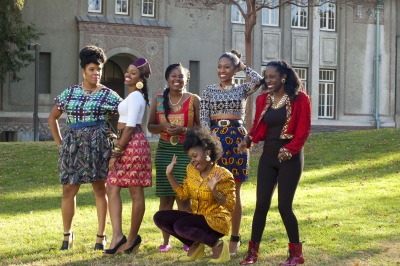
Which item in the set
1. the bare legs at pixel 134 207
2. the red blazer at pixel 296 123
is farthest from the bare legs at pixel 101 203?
the red blazer at pixel 296 123

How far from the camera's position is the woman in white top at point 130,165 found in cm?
909

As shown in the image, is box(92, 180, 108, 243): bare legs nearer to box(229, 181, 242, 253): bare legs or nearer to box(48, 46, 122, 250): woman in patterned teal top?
box(48, 46, 122, 250): woman in patterned teal top

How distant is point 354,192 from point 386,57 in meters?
24.6

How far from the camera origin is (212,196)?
863 cm

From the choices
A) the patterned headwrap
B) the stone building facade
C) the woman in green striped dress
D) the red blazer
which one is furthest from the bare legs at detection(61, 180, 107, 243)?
the stone building facade

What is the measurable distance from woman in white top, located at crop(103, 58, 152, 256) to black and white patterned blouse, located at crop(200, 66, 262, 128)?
67cm

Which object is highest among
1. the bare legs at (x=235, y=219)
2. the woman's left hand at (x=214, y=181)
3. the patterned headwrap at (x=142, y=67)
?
the patterned headwrap at (x=142, y=67)

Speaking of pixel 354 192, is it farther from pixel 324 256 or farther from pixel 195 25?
pixel 195 25

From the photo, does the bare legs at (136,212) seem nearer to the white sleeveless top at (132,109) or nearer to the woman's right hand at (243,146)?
the white sleeveless top at (132,109)

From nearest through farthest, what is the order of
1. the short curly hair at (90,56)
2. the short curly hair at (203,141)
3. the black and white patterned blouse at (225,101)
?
the short curly hair at (203,141) < the black and white patterned blouse at (225,101) < the short curly hair at (90,56)

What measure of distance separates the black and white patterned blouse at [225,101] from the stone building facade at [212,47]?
19369mm

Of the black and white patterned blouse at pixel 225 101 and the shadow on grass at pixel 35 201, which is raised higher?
the black and white patterned blouse at pixel 225 101

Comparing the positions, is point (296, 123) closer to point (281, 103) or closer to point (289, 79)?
point (281, 103)

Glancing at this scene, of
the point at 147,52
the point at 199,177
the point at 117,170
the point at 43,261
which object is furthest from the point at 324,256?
the point at 147,52
